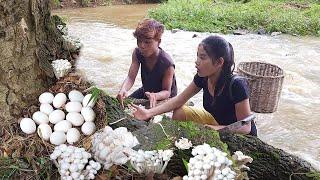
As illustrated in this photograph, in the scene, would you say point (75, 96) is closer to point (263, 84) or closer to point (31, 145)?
point (31, 145)

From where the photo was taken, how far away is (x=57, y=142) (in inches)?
73.2

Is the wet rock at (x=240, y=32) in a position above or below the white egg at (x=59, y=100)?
below

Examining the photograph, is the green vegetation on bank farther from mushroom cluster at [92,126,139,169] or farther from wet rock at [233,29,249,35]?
mushroom cluster at [92,126,139,169]

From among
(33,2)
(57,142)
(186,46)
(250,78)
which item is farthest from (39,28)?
(186,46)

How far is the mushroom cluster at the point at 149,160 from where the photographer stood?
1.62 meters


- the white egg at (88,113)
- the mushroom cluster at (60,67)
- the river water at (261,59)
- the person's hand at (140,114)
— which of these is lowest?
the river water at (261,59)

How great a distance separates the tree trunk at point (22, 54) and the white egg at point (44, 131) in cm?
15

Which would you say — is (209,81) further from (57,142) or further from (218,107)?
(57,142)

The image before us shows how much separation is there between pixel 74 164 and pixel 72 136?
29 cm

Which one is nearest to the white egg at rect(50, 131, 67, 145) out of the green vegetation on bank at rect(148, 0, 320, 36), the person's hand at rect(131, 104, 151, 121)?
the person's hand at rect(131, 104, 151, 121)

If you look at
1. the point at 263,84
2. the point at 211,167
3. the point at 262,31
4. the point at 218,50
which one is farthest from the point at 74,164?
the point at 262,31

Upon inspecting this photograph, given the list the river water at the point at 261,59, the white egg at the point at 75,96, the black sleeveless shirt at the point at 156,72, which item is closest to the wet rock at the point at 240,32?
the river water at the point at 261,59

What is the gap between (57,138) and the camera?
1.86 m

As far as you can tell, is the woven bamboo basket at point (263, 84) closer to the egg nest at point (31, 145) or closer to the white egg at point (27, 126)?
the egg nest at point (31, 145)
